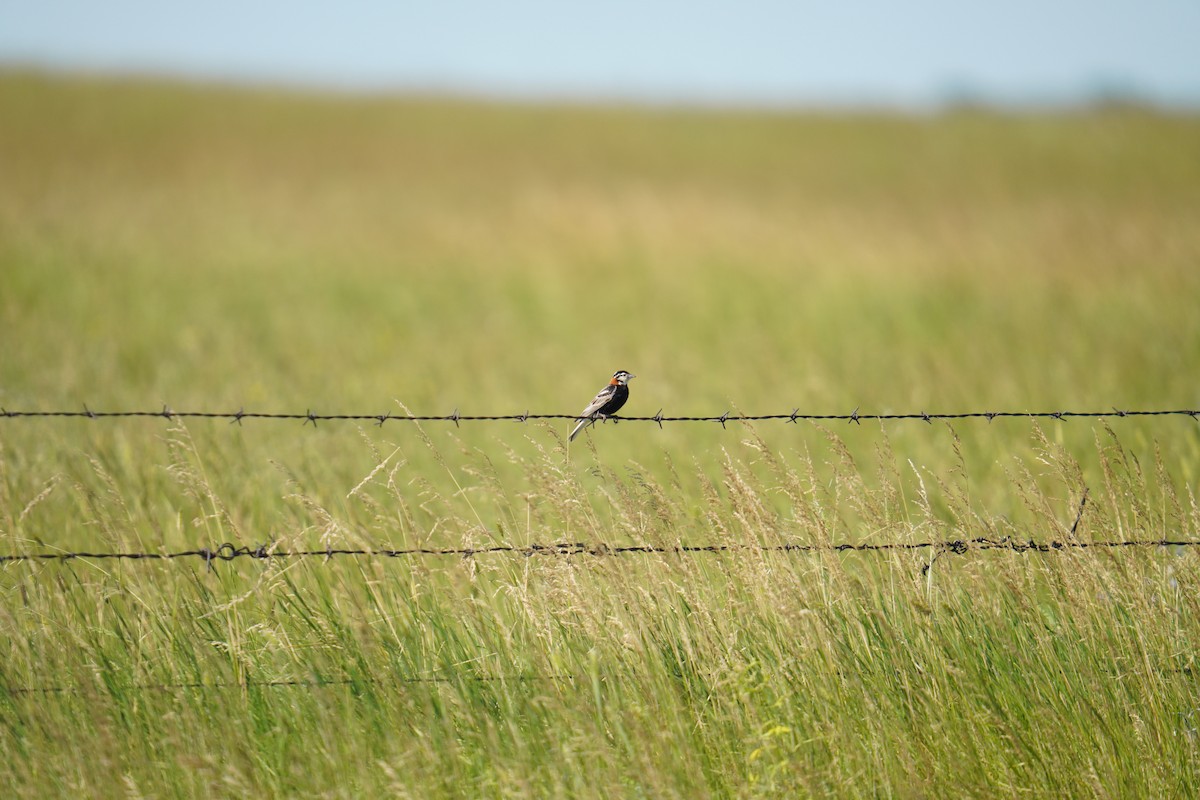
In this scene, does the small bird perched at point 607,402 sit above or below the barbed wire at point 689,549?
above

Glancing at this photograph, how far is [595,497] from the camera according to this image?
6949mm

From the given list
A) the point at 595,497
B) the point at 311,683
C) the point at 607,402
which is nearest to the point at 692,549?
the point at 607,402

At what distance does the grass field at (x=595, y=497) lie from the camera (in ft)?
11.8

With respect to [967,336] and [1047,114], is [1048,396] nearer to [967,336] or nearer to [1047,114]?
[967,336]

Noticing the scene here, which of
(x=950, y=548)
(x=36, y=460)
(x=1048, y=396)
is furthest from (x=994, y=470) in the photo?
(x=36, y=460)

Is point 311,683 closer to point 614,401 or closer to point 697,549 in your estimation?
point 697,549

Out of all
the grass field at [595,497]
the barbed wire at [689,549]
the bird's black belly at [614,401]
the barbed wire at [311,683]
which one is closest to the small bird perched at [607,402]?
the bird's black belly at [614,401]

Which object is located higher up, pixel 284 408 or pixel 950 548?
pixel 950 548

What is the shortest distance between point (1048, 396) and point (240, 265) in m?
12.9

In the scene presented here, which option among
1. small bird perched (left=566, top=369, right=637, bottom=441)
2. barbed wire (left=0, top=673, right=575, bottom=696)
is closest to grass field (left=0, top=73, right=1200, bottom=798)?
barbed wire (left=0, top=673, right=575, bottom=696)

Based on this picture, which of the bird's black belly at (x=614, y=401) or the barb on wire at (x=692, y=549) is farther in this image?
the bird's black belly at (x=614, y=401)

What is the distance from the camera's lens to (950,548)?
13.6ft

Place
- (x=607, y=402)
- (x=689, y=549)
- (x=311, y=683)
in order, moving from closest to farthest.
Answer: (x=311, y=683), (x=689, y=549), (x=607, y=402)

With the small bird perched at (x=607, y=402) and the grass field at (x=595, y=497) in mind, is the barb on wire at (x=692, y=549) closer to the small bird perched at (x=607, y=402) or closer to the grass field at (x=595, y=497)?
the grass field at (x=595, y=497)
